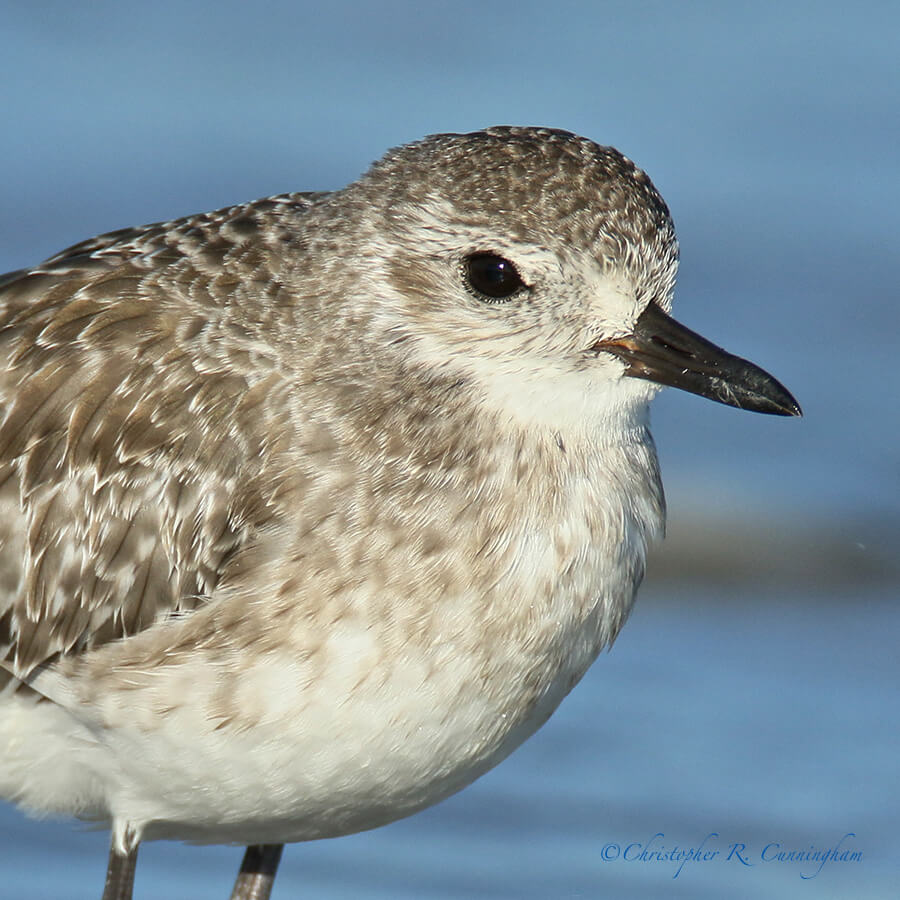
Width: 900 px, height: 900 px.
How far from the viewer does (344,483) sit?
7.02 metres

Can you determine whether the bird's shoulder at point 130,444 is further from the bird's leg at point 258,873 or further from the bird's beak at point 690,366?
the bird's leg at point 258,873

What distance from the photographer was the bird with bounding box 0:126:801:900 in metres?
6.90

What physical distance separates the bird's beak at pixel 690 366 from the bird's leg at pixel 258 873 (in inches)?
112

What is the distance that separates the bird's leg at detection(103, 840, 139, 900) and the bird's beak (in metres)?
2.60

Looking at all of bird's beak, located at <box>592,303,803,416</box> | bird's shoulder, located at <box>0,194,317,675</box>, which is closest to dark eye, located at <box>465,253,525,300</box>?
bird's beak, located at <box>592,303,803,416</box>

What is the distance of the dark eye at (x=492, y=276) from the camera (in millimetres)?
6871

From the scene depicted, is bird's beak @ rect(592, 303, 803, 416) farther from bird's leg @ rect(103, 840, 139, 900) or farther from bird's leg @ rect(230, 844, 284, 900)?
bird's leg @ rect(230, 844, 284, 900)

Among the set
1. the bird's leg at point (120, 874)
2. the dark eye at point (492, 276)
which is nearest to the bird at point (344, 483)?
the dark eye at point (492, 276)

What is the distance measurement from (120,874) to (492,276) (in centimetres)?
267

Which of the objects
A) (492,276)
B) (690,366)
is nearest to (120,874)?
(492,276)

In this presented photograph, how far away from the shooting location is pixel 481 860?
30.5ft

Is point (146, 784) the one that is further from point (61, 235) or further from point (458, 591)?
point (61, 235)

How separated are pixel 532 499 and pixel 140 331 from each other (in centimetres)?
149

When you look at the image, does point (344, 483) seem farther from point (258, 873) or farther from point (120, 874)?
point (258, 873)
